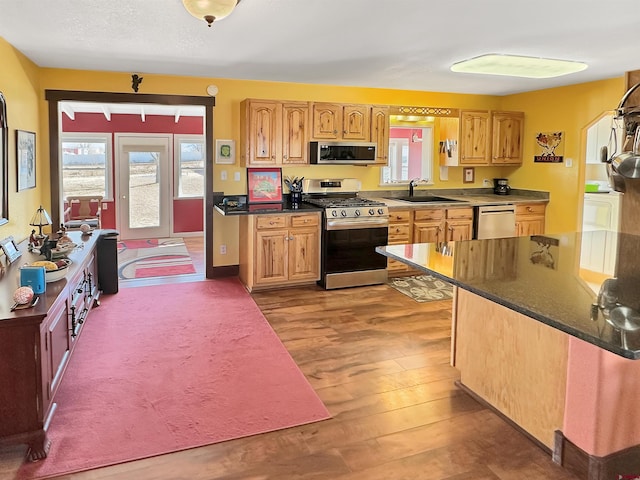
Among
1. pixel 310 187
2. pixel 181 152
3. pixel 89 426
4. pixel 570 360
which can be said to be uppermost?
pixel 181 152

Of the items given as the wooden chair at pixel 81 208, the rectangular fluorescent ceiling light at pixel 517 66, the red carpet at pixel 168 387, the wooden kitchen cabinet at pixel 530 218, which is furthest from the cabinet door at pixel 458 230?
the wooden chair at pixel 81 208

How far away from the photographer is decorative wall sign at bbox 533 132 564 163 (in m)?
6.20

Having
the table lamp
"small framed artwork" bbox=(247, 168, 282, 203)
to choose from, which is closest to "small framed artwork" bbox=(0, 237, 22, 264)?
the table lamp

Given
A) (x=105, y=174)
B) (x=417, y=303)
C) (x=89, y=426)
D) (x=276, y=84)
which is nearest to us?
(x=89, y=426)

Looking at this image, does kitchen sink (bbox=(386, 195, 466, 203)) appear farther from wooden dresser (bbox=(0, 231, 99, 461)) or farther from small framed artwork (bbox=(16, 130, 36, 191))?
wooden dresser (bbox=(0, 231, 99, 461))

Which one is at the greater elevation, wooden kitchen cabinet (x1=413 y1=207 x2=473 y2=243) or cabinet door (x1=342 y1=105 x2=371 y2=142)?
cabinet door (x1=342 y1=105 x2=371 y2=142)

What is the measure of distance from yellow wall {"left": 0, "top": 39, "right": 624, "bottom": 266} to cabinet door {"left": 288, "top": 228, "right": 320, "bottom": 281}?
2.81 ft

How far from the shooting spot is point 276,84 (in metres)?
5.77

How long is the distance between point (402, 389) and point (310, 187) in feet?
11.0

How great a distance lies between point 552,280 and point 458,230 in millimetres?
4065

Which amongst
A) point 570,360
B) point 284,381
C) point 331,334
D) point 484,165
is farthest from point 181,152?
point 570,360

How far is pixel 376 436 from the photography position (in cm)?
262

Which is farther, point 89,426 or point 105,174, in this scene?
point 105,174

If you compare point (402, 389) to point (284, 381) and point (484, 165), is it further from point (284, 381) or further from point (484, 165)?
A: point (484, 165)
